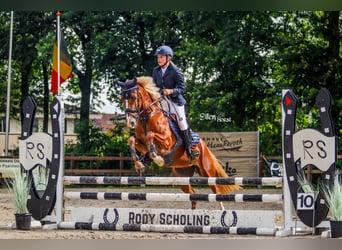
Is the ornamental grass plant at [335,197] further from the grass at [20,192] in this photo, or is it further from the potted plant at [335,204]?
the grass at [20,192]

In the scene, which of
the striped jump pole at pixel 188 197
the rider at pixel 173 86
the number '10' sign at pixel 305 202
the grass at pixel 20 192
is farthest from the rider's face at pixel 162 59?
the number '10' sign at pixel 305 202

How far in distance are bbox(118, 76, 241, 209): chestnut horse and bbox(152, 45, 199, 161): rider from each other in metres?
0.06

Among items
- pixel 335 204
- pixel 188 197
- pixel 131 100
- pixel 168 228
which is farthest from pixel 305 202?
pixel 131 100

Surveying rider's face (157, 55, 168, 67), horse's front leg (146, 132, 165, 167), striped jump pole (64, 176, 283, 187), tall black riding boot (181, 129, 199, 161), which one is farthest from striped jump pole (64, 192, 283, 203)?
rider's face (157, 55, 168, 67)

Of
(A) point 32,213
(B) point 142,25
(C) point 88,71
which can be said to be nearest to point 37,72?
(C) point 88,71

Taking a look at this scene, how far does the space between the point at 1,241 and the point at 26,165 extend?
931 millimetres

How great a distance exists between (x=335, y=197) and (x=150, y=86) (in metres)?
2.03

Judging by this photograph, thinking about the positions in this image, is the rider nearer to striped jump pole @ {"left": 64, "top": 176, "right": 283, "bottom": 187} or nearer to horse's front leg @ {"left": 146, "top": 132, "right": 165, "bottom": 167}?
horse's front leg @ {"left": 146, "top": 132, "right": 165, "bottom": 167}

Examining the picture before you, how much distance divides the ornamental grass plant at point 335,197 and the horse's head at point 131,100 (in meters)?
1.88

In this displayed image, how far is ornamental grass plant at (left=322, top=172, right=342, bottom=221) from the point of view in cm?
462

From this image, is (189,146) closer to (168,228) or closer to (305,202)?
(168,228)

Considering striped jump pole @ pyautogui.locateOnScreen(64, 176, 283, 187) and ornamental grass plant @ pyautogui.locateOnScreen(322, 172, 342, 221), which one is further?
striped jump pole @ pyautogui.locateOnScreen(64, 176, 283, 187)

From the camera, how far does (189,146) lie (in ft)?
21.2
